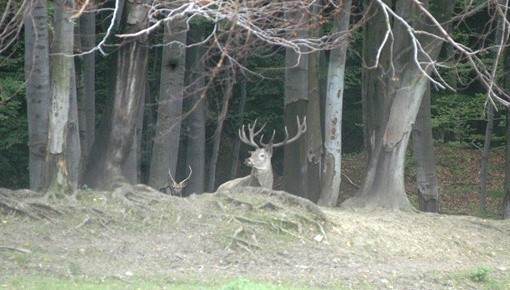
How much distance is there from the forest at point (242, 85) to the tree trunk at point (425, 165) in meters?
0.03

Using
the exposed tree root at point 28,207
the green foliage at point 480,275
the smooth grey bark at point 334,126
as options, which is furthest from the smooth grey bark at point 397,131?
the exposed tree root at point 28,207

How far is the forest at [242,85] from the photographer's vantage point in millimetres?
10930

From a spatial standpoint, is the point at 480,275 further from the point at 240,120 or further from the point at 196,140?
the point at 240,120

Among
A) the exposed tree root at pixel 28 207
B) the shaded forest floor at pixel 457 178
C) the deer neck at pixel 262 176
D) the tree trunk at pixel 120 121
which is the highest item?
the tree trunk at pixel 120 121

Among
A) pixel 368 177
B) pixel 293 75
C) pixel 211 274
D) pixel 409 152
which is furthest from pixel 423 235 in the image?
pixel 409 152

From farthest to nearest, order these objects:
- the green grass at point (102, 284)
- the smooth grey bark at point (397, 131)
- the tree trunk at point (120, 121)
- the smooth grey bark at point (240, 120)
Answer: the smooth grey bark at point (240, 120)
the smooth grey bark at point (397, 131)
the tree trunk at point (120, 121)
the green grass at point (102, 284)

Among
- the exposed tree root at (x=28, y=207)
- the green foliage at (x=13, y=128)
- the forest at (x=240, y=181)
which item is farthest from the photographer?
the green foliage at (x=13, y=128)

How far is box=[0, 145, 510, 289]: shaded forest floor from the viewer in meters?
12.3

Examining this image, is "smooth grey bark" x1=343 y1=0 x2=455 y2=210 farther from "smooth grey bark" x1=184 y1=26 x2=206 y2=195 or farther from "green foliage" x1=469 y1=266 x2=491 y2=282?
"smooth grey bark" x1=184 y1=26 x2=206 y2=195

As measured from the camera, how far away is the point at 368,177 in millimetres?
18047

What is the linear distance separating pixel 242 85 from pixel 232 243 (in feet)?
65.5

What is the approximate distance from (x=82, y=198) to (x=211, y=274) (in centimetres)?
327

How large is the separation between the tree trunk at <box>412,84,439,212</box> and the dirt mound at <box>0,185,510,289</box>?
510 centimetres

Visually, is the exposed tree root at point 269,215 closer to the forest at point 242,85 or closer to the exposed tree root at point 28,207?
the forest at point 242,85
